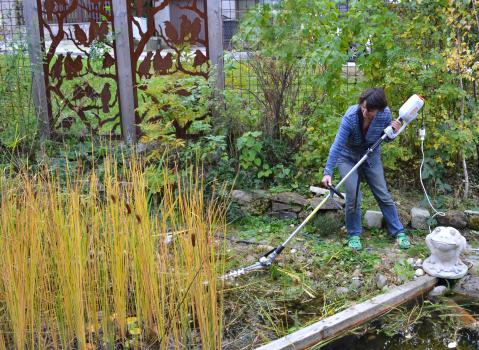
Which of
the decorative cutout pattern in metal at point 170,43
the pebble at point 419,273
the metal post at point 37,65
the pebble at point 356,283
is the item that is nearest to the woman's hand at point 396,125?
the pebble at point 419,273

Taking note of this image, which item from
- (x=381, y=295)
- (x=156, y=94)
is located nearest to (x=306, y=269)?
(x=381, y=295)

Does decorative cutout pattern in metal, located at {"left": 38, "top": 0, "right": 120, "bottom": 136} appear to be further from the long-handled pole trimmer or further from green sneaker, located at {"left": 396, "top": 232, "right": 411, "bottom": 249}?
green sneaker, located at {"left": 396, "top": 232, "right": 411, "bottom": 249}

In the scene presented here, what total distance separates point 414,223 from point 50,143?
3975mm

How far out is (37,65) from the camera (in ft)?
21.6

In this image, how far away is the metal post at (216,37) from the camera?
642 cm

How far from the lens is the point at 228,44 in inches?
270

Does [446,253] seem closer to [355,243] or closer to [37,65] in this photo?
[355,243]

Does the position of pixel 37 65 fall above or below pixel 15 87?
above

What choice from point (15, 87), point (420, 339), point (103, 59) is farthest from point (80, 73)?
point (420, 339)

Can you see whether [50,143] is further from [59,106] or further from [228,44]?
[228,44]

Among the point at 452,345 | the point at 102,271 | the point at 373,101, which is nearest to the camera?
the point at 102,271

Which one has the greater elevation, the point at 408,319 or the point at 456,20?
the point at 456,20

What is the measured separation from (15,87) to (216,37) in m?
2.35

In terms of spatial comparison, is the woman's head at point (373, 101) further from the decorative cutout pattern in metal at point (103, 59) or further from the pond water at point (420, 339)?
the decorative cutout pattern in metal at point (103, 59)
